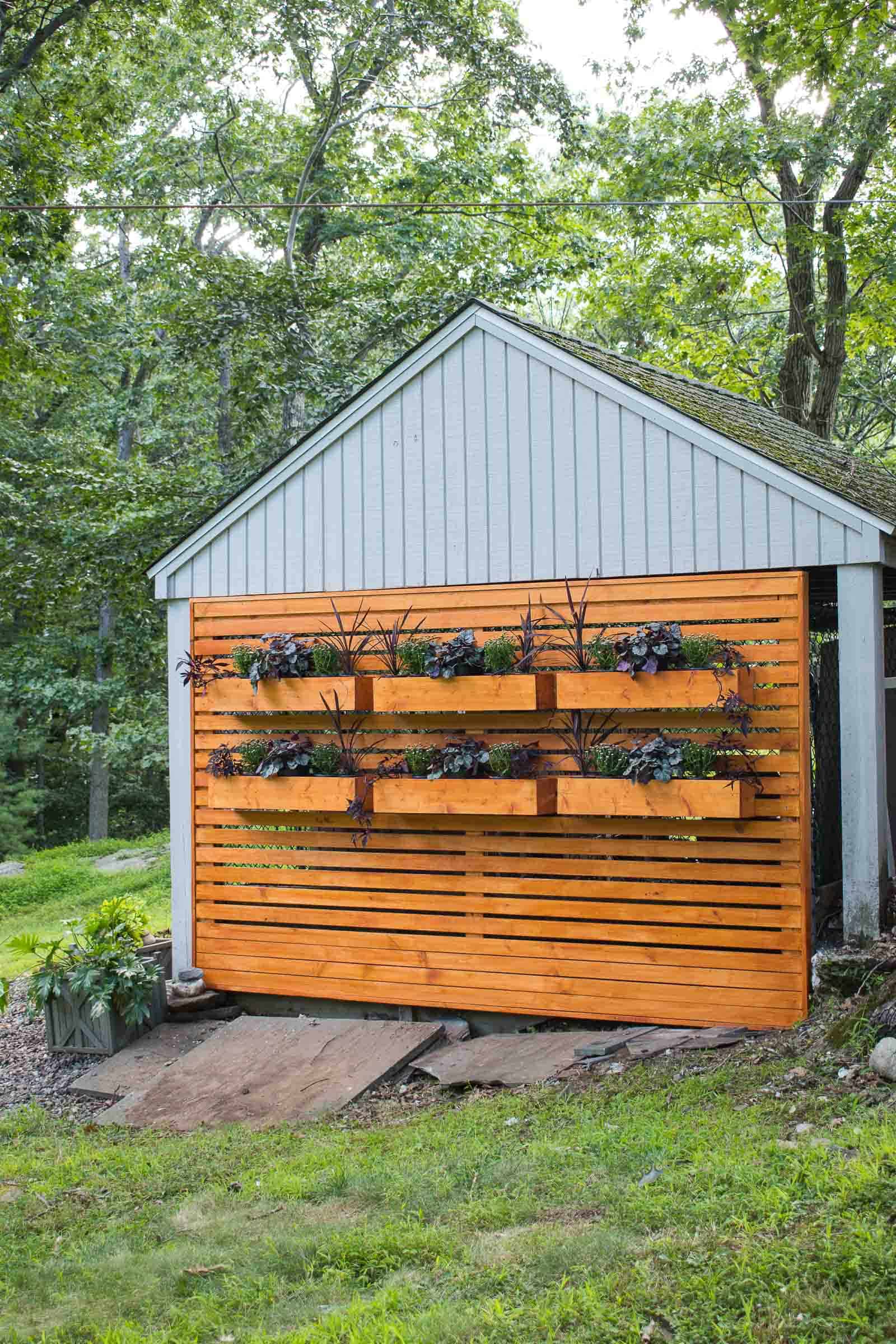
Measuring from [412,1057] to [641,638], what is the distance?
2.70 m

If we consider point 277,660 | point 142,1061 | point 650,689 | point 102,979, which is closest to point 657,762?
point 650,689

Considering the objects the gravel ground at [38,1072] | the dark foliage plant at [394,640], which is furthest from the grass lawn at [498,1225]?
the dark foliage plant at [394,640]

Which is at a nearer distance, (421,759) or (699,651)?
(699,651)

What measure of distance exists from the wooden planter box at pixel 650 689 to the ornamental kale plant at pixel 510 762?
13.7 inches

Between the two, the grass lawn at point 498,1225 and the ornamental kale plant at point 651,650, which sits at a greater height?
the ornamental kale plant at point 651,650

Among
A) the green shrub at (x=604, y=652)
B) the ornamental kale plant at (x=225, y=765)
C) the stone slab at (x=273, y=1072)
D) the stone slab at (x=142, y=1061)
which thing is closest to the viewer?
the stone slab at (x=273, y=1072)

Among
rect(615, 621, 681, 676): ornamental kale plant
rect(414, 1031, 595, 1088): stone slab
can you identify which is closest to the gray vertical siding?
rect(615, 621, 681, 676): ornamental kale plant

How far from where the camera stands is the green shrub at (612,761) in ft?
19.8

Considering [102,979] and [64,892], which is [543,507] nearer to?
[102,979]

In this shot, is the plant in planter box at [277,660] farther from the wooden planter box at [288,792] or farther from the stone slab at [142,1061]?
the stone slab at [142,1061]

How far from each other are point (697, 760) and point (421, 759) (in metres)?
1.69

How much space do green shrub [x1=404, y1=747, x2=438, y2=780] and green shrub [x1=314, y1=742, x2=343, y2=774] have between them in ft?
1.63

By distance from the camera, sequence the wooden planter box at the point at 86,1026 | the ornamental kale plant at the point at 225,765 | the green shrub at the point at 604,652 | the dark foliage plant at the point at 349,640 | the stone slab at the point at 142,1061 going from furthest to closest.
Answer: the ornamental kale plant at the point at 225,765, the wooden planter box at the point at 86,1026, the dark foliage plant at the point at 349,640, the stone slab at the point at 142,1061, the green shrub at the point at 604,652

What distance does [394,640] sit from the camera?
686 centimetres
